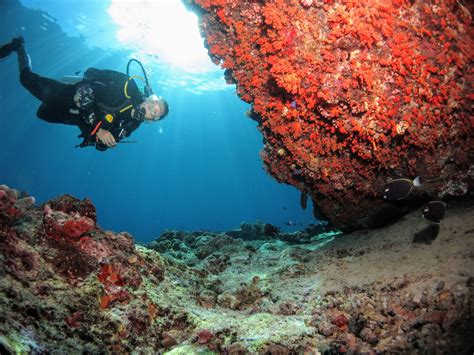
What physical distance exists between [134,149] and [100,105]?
69935 millimetres

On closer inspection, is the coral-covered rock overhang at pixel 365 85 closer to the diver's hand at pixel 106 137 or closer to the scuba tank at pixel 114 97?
the scuba tank at pixel 114 97

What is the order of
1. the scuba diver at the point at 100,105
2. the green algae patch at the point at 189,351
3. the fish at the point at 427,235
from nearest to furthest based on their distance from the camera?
the green algae patch at the point at 189,351
the fish at the point at 427,235
the scuba diver at the point at 100,105

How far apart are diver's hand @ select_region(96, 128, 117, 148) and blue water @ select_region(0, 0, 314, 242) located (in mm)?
10478

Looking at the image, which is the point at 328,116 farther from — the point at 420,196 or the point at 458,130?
the point at 420,196

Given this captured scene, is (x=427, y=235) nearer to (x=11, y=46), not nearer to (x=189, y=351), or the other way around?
(x=189, y=351)

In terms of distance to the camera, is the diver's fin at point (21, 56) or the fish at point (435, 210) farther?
the diver's fin at point (21, 56)

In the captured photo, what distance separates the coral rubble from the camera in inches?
101

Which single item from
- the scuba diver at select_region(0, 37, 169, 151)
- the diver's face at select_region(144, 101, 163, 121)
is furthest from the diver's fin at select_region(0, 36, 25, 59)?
the diver's face at select_region(144, 101, 163, 121)

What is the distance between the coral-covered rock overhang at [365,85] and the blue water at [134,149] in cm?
1000

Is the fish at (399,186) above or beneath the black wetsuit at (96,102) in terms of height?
beneath

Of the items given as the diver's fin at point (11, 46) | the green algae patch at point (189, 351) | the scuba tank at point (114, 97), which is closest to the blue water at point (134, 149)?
the scuba tank at point (114, 97)

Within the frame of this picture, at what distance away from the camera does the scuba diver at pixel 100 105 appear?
6.97 m

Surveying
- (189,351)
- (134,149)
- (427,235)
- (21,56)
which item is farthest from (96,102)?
(134,149)

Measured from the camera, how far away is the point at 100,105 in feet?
23.1
